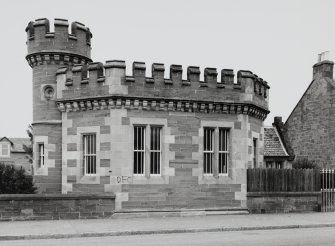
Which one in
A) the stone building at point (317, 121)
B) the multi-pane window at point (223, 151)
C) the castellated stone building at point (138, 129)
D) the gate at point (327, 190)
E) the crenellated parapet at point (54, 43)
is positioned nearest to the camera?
the castellated stone building at point (138, 129)

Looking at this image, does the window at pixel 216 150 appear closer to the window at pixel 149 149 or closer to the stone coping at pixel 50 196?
the window at pixel 149 149

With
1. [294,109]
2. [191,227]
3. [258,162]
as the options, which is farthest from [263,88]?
[294,109]

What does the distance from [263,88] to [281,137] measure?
959 centimetres

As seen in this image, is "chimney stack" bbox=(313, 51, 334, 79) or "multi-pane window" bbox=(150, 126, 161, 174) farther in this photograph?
"chimney stack" bbox=(313, 51, 334, 79)

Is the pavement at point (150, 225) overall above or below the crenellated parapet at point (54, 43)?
below

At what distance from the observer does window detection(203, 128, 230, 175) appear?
Answer: 19.1 meters

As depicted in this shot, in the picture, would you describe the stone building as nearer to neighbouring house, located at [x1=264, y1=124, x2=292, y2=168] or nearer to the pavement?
neighbouring house, located at [x1=264, y1=124, x2=292, y2=168]

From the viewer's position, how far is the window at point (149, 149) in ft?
59.5

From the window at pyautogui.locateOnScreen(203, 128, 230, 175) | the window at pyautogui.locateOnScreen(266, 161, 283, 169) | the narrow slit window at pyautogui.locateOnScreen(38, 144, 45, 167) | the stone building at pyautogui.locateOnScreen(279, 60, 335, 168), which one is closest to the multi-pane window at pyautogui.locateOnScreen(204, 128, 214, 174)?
the window at pyautogui.locateOnScreen(203, 128, 230, 175)

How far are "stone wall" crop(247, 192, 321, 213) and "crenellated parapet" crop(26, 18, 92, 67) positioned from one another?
10089 mm

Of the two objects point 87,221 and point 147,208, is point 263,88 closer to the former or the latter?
point 147,208

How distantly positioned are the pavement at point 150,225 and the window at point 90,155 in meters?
2.54

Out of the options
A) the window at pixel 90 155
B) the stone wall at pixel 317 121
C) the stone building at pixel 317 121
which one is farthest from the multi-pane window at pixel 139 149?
the stone wall at pixel 317 121

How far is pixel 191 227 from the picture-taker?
14.6m
